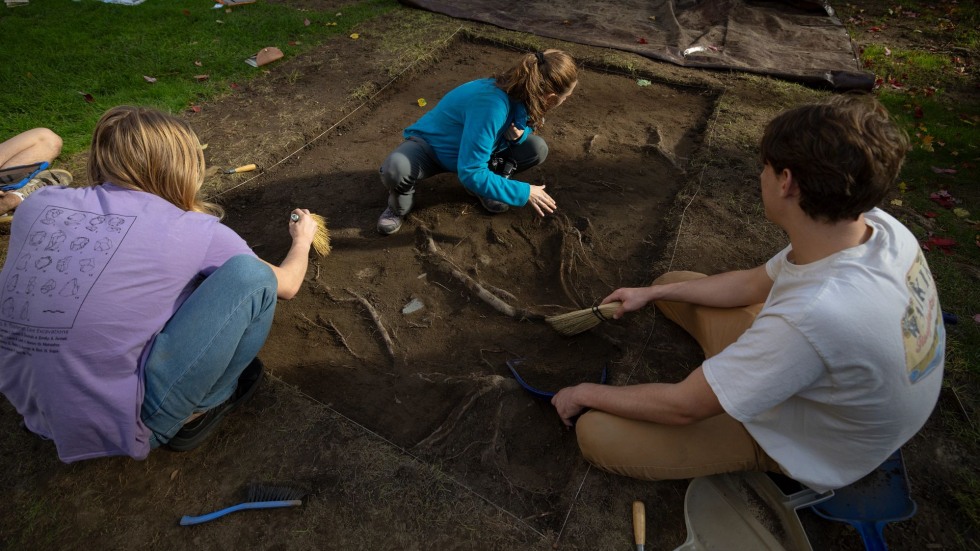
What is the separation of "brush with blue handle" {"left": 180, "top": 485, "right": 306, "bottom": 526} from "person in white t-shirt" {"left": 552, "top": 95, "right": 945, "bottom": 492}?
1316 millimetres

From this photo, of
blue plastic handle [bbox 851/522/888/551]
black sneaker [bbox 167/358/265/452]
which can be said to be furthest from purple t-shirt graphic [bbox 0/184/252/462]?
blue plastic handle [bbox 851/522/888/551]

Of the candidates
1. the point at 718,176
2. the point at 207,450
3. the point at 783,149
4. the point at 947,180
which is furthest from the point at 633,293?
the point at 947,180

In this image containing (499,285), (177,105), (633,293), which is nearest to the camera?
(633,293)

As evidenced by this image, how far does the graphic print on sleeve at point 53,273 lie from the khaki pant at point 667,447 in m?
1.80

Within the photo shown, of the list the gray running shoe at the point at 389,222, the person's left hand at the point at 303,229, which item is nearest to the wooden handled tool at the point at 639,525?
the person's left hand at the point at 303,229

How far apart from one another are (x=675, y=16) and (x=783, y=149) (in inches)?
203

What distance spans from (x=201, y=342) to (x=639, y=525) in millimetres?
1728

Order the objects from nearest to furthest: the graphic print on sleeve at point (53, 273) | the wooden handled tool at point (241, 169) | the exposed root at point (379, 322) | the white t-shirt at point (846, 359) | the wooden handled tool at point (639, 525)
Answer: the white t-shirt at point (846, 359), the graphic print on sleeve at point (53, 273), the wooden handled tool at point (639, 525), the exposed root at point (379, 322), the wooden handled tool at point (241, 169)

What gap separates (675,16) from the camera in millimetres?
6016

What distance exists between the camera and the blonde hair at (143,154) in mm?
1934

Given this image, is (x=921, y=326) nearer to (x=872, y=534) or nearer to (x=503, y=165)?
(x=872, y=534)

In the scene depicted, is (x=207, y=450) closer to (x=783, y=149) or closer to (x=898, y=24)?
(x=783, y=149)

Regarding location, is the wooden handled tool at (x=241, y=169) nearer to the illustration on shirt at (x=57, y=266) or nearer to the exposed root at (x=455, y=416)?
the illustration on shirt at (x=57, y=266)

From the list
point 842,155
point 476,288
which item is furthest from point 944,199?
point 476,288
